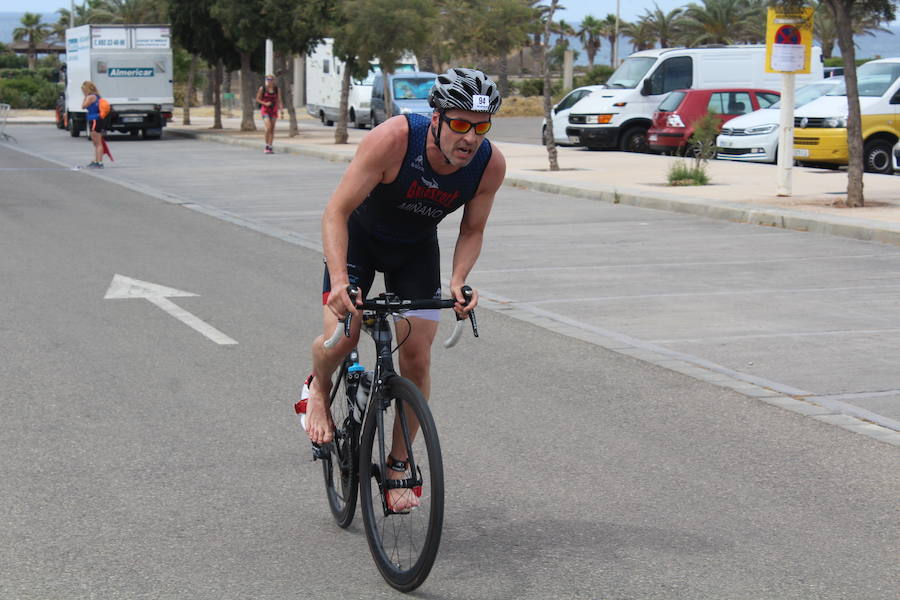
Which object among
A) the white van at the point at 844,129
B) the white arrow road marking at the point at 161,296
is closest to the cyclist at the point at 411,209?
the white arrow road marking at the point at 161,296

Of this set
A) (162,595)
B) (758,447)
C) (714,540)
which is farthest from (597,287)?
(162,595)

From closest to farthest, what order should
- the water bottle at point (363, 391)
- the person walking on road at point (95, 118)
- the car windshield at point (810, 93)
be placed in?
the water bottle at point (363, 391) < the person walking on road at point (95, 118) < the car windshield at point (810, 93)

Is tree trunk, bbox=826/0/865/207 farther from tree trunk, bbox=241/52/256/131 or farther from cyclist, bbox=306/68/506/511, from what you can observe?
tree trunk, bbox=241/52/256/131

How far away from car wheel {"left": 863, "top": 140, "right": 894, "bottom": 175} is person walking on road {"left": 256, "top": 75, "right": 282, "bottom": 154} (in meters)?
13.8

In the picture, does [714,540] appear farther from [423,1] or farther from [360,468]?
[423,1]

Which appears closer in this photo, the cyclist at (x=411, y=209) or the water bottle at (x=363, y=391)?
the cyclist at (x=411, y=209)

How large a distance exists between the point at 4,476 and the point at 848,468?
373 centimetres

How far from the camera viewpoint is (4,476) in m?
5.64

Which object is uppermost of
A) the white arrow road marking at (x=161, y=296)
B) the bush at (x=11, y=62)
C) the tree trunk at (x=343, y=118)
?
the bush at (x=11, y=62)

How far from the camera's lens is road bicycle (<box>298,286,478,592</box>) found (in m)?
4.16

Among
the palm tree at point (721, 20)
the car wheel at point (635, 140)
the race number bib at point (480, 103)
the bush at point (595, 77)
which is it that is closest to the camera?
the race number bib at point (480, 103)

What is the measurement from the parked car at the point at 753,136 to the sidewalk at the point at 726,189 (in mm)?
689

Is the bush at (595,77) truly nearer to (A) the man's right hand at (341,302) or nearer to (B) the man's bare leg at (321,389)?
(B) the man's bare leg at (321,389)

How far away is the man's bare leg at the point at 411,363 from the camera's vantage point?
14.5ft
